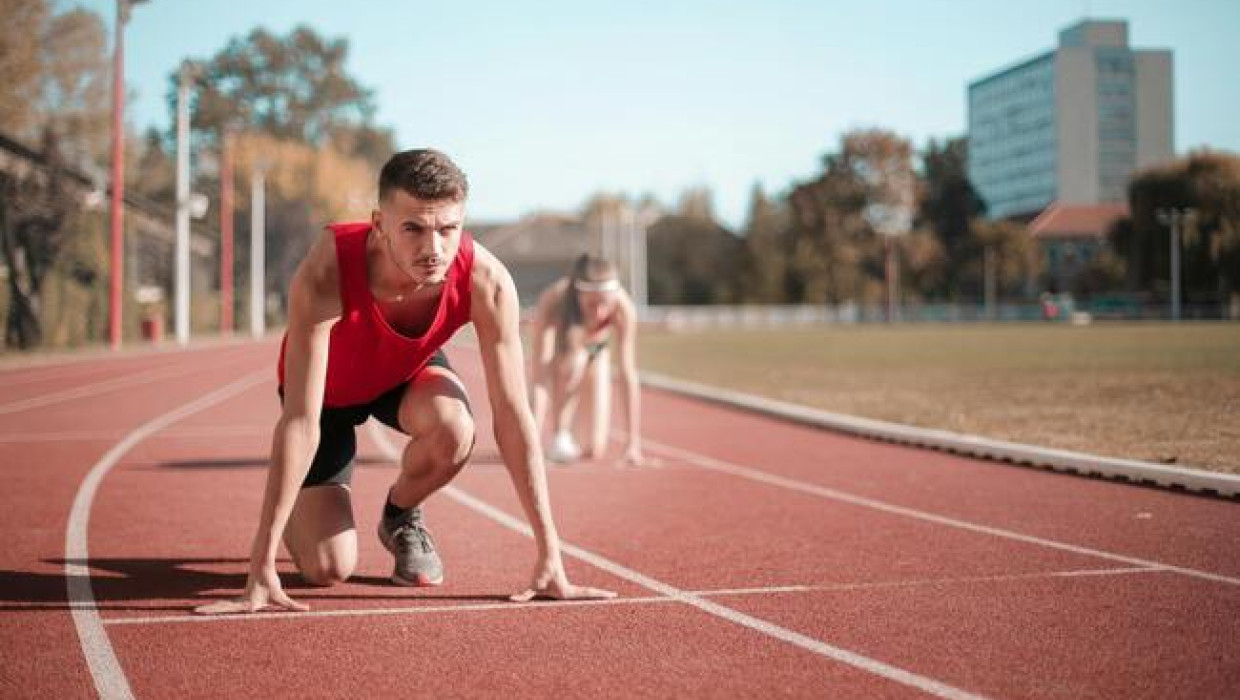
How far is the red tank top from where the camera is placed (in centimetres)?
512

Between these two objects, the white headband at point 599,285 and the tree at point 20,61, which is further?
the tree at point 20,61

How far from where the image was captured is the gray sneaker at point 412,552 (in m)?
5.98

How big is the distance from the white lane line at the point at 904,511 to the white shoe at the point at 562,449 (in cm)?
112

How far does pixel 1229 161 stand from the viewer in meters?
A: 73.4

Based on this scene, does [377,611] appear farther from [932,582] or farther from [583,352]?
[583,352]

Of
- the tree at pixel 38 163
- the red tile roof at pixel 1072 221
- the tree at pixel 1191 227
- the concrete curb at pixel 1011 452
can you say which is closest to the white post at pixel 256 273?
the tree at pixel 38 163

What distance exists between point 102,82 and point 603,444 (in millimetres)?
37562

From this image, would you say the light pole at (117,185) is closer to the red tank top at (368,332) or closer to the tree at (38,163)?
the tree at (38,163)

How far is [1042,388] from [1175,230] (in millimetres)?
55245

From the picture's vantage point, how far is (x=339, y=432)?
6066 millimetres

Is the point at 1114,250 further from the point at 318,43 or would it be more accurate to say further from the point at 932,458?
the point at 932,458

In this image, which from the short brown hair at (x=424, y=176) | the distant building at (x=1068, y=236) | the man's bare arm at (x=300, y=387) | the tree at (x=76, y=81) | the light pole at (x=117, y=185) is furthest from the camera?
the distant building at (x=1068, y=236)

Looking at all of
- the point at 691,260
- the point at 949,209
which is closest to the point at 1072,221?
the point at 949,209

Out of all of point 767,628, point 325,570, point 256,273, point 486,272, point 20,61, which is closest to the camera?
point 767,628
